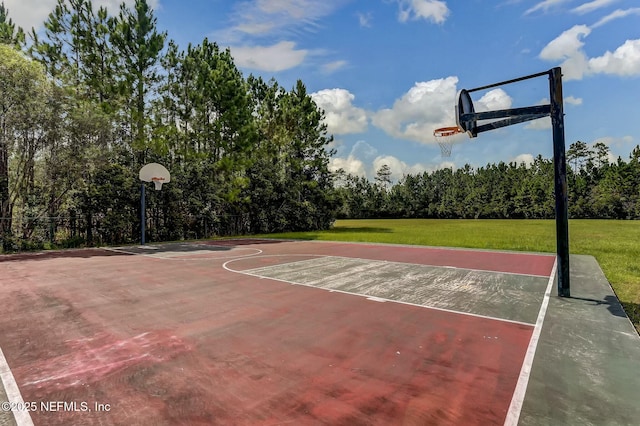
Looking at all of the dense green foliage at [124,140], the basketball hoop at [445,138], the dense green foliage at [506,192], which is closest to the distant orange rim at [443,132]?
the basketball hoop at [445,138]

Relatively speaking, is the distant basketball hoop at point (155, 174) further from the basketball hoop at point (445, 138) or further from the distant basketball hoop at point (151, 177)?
the basketball hoop at point (445, 138)

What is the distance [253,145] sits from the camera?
24.2 meters

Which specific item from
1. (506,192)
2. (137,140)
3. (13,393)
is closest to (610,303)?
(13,393)

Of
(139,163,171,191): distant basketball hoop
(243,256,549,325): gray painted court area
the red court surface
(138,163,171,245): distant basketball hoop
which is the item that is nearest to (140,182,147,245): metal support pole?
(138,163,171,245): distant basketball hoop

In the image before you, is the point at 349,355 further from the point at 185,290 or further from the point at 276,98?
the point at 276,98

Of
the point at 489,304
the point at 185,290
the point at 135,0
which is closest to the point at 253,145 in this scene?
the point at 135,0

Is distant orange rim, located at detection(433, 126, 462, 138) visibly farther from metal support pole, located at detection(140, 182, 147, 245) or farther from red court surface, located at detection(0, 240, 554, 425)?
metal support pole, located at detection(140, 182, 147, 245)

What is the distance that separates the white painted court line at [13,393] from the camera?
2646 millimetres

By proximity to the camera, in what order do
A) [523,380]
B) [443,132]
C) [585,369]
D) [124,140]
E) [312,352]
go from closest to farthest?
[523,380] < [585,369] < [312,352] < [443,132] < [124,140]

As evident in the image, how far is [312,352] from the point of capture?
3.98 meters

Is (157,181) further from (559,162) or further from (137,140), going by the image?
(559,162)

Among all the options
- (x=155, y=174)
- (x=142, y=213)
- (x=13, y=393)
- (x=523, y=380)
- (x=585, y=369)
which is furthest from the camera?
(x=155, y=174)

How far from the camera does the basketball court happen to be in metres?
2.84

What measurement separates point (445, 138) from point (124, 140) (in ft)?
52.9
